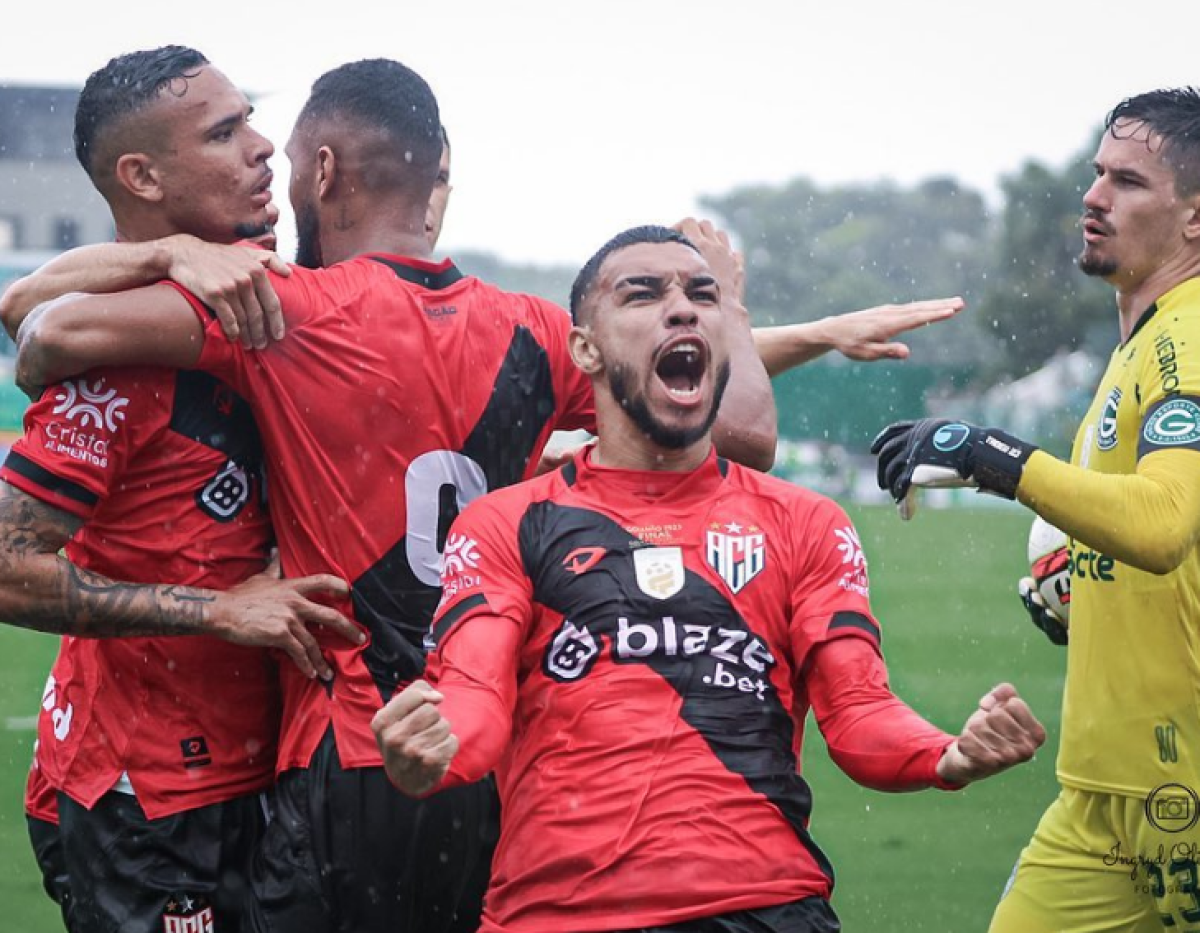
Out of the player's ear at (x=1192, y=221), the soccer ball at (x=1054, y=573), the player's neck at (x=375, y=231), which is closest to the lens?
the player's neck at (x=375, y=231)

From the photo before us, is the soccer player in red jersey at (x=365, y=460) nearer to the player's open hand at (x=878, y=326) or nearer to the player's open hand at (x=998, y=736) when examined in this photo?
the player's open hand at (x=878, y=326)

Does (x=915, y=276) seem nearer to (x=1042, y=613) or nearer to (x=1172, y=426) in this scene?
(x=1042, y=613)

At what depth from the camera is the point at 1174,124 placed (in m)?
4.88

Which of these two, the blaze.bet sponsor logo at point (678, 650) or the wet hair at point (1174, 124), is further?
the wet hair at point (1174, 124)

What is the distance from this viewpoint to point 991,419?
108 ft

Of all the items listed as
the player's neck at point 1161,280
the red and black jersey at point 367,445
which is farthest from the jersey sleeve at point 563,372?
the player's neck at point 1161,280

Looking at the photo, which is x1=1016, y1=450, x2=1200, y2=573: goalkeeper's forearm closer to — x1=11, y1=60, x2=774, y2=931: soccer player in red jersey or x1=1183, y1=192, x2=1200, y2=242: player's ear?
x1=1183, y1=192, x2=1200, y2=242: player's ear

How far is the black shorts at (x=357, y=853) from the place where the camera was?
12.4 ft

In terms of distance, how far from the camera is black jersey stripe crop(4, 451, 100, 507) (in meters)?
3.81

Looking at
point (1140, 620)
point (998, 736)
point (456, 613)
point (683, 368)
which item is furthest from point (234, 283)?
point (1140, 620)

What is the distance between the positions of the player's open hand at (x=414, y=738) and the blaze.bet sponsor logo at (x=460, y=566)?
0.45 m

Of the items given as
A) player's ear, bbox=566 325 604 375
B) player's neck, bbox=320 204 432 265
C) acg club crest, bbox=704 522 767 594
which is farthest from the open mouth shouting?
player's neck, bbox=320 204 432 265

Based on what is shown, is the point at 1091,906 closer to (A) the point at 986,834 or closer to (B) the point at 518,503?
(B) the point at 518,503

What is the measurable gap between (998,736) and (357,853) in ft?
4.86
